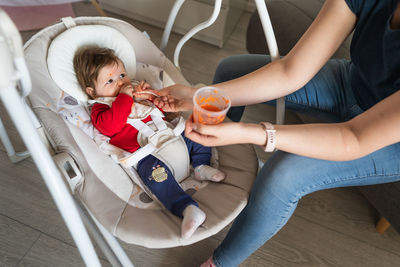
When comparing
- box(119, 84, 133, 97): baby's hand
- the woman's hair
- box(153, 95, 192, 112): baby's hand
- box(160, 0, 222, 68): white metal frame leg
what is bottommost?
box(153, 95, 192, 112): baby's hand

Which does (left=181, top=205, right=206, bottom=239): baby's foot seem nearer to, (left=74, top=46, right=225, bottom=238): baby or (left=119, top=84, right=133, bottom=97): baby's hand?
(left=74, top=46, right=225, bottom=238): baby

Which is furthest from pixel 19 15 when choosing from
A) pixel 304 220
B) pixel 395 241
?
pixel 395 241

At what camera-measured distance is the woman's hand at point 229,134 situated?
2.47 ft

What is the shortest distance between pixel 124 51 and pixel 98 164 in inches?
17.5

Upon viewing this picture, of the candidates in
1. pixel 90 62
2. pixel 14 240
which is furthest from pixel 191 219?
pixel 14 240

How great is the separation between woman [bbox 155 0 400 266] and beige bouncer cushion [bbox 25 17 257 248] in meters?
0.08

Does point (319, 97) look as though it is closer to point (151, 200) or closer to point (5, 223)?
point (151, 200)

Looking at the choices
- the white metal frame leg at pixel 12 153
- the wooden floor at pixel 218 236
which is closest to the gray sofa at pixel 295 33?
the wooden floor at pixel 218 236

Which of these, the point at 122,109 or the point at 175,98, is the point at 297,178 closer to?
the point at 175,98

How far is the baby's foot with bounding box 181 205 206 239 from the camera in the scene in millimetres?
822

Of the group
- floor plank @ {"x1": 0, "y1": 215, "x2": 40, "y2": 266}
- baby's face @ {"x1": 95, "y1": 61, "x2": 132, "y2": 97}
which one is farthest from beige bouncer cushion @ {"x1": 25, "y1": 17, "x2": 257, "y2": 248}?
floor plank @ {"x1": 0, "y1": 215, "x2": 40, "y2": 266}

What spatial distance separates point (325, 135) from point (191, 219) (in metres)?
0.39

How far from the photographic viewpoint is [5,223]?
4.07ft

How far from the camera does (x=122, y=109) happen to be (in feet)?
3.46
